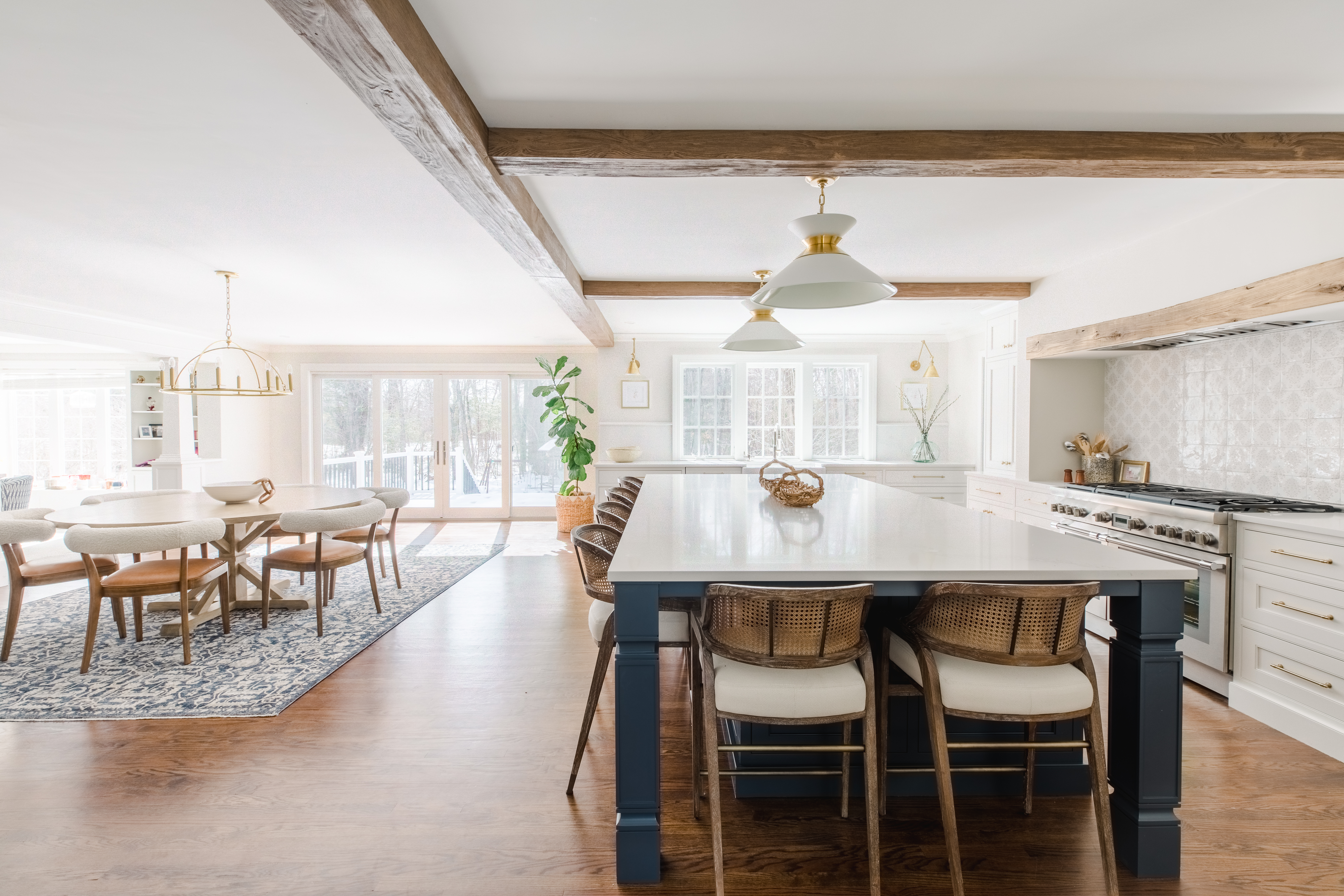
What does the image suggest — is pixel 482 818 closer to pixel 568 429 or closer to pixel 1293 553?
pixel 1293 553

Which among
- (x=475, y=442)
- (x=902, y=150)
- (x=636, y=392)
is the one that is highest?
(x=902, y=150)

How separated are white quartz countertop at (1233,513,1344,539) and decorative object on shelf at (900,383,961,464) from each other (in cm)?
419

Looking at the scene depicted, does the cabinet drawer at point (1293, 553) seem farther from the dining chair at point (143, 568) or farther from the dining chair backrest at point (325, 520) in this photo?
the dining chair at point (143, 568)

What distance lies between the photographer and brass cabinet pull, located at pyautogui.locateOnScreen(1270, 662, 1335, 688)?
2430mm

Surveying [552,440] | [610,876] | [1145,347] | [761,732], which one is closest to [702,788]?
[761,732]

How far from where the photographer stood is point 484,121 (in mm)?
2205

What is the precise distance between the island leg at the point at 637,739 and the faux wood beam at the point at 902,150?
5.03ft

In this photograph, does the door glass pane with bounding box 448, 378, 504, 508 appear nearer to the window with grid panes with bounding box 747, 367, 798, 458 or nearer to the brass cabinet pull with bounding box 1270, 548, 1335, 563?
the window with grid panes with bounding box 747, 367, 798, 458

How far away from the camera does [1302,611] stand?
2.53 m

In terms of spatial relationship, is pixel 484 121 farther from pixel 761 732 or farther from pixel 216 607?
pixel 216 607

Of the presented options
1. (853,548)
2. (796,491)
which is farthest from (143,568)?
(853,548)

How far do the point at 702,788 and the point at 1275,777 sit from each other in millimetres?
2054

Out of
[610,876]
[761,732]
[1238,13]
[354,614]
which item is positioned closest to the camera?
[1238,13]

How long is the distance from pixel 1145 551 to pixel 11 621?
6044 mm
